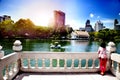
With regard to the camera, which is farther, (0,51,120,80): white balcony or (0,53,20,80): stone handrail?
(0,51,120,80): white balcony

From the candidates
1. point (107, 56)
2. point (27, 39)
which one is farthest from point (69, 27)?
point (107, 56)

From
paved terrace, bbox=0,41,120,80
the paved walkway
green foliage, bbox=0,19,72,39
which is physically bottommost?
the paved walkway

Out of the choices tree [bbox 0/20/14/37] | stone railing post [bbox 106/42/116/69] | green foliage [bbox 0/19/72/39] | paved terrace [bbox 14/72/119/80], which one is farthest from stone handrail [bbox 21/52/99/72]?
tree [bbox 0/20/14/37]

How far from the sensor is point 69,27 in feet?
197

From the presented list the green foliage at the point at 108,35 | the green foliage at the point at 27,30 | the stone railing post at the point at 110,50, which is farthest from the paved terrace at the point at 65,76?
the green foliage at the point at 108,35

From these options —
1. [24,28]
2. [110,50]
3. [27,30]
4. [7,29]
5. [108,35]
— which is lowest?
[110,50]

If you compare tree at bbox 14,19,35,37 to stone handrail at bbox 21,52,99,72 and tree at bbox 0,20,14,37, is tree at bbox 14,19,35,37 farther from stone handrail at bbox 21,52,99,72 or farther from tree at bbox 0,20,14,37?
stone handrail at bbox 21,52,99,72

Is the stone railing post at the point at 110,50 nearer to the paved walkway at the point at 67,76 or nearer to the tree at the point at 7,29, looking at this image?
the paved walkway at the point at 67,76

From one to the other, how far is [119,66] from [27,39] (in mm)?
53060

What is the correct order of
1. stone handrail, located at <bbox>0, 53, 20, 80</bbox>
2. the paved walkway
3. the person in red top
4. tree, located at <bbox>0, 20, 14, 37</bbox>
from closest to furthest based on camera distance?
stone handrail, located at <bbox>0, 53, 20, 80</bbox> < the paved walkway < the person in red top < tree, located at <bbox>0, 20, 14, 37</bbox>

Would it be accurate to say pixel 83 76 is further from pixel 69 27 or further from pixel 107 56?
pixel 69 27

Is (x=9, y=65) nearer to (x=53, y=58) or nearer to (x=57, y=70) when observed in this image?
(x=53, y=58)

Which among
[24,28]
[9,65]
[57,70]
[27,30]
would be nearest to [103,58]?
[57,70]

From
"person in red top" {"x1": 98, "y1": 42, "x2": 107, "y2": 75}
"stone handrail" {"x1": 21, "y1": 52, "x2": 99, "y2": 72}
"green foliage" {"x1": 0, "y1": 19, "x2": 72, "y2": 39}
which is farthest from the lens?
"green foliage" {"x1": 0, "y1": 19, "x2": 72, "y2": 39}
